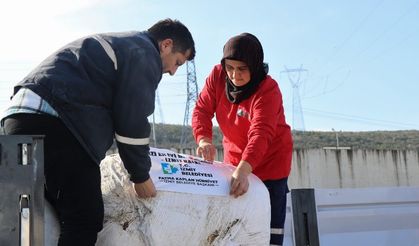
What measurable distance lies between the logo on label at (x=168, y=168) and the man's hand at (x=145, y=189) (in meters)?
0.18

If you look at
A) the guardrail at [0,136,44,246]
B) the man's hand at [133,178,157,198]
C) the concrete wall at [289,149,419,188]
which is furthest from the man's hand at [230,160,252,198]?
the concrete wall at [289,149,419,188]

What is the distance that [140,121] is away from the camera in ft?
7.27

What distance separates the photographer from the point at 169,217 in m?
2.41

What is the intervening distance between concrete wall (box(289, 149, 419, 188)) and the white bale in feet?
55.3

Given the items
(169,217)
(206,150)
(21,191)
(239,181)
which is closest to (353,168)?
(206,150)

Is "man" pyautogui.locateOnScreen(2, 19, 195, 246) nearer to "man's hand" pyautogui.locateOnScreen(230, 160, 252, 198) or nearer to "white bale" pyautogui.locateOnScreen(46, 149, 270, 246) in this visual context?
"white bale" pyautogui.locateOnScreen(46, 149, 270, 246)

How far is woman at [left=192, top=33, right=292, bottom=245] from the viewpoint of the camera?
122 inches

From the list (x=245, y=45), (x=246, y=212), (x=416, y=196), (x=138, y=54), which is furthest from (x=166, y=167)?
(x=416, y=196)

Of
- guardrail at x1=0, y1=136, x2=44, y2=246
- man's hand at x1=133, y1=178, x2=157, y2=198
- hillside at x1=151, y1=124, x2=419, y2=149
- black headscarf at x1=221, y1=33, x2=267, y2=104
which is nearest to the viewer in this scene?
guardrail at x1=0, y1=136, x2=44, y2=246

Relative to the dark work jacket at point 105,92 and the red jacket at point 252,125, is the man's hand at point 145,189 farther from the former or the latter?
the red jacket at point 252,125

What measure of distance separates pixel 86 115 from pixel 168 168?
1.81 feet

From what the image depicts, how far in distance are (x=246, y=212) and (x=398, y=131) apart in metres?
41.7

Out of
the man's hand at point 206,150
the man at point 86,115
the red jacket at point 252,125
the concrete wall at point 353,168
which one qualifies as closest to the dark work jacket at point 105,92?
the man at point 86,115

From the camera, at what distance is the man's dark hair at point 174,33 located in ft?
8.47
